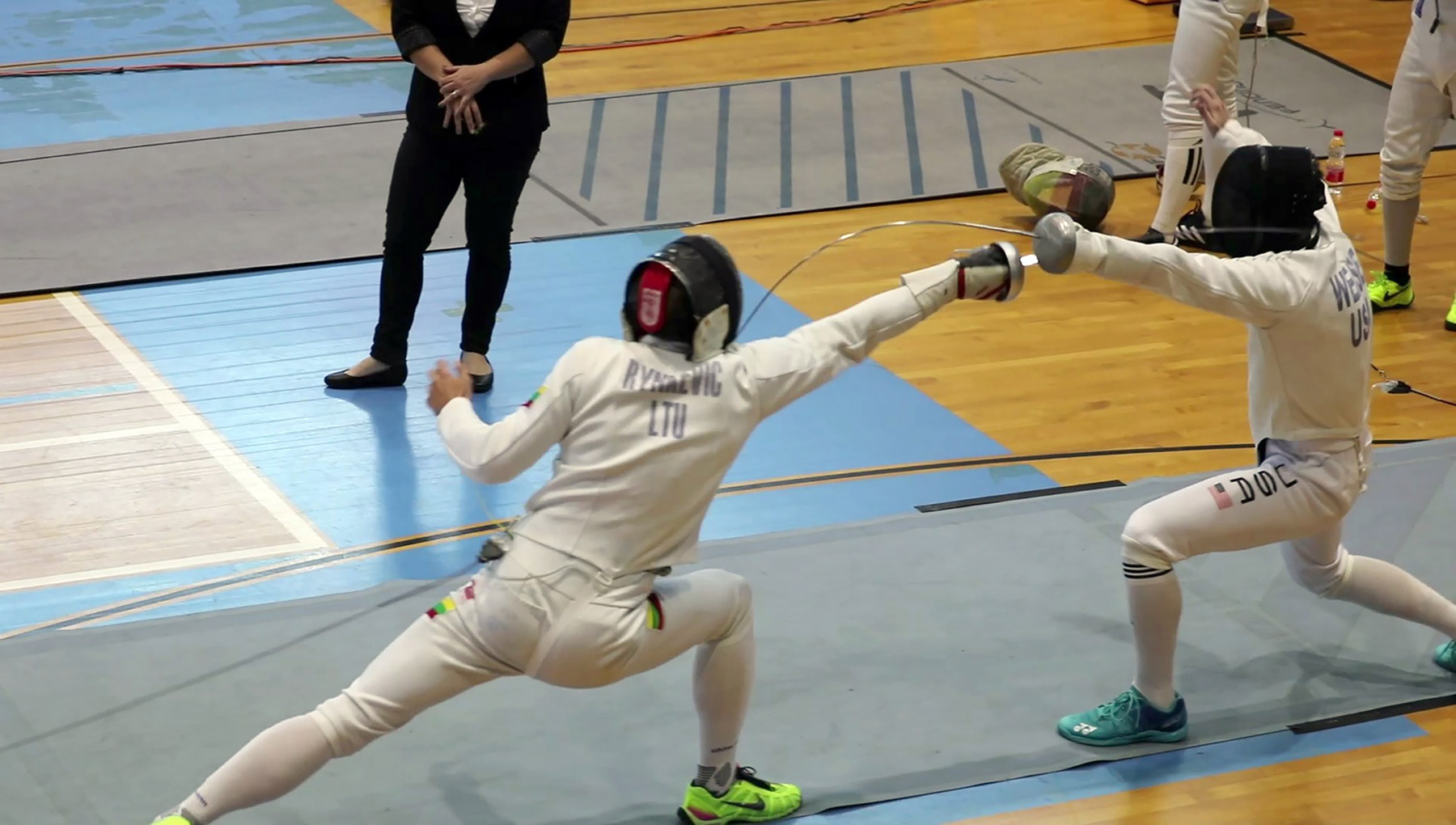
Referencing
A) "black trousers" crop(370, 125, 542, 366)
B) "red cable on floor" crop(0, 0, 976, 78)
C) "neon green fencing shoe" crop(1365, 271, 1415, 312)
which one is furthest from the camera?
"red cable on floor" crop(0, 0, 976, 78)

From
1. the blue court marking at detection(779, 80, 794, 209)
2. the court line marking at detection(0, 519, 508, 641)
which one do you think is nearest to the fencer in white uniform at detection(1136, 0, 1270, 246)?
→ the blue court marking at detection(779, 80, 794, 209)

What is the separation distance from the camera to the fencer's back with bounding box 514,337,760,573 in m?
2.66

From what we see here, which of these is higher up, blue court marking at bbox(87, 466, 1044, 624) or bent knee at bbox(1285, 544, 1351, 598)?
bent knee at bbox(1285, 544, 1351, 598)

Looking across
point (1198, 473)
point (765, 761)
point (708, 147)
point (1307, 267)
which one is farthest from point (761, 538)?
point (708, 147)

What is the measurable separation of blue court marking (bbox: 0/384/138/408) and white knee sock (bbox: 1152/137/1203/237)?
3.56 meters

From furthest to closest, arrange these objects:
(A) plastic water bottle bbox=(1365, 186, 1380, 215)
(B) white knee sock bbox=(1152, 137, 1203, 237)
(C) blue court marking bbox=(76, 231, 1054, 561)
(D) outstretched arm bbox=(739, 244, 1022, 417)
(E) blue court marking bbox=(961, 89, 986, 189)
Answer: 1. (E) blue court marking bbox=(961, 89, 986, 189)
2. (A) plastic water bottle bbox=(1365, 186, 1380, 215)
3. (B) white knee sock bbox=(1152, 137, 1203, 237)
4. (C) blue court marking bbox=(76, 231, 1054, 561)
5. (D) outstretched arm bbox=(739, 244, 1022, 417)

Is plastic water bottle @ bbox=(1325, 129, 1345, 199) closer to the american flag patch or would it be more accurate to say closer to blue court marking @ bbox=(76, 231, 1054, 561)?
blue court marking @ bbox=(76, 231, 1054, 561)

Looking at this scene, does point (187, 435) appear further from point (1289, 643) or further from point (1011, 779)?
point (1289, 643)

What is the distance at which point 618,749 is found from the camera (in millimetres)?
3262

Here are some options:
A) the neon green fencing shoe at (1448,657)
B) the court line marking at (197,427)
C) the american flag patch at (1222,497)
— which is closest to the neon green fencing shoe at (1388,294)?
the neon green fencing shoe at (1448,657)

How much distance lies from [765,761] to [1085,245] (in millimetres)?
1167

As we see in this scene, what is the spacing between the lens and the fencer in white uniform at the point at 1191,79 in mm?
5727

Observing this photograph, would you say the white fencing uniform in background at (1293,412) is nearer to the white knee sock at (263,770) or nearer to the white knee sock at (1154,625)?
the white knee sock at (1154,625)

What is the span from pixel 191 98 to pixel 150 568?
4.13 m
